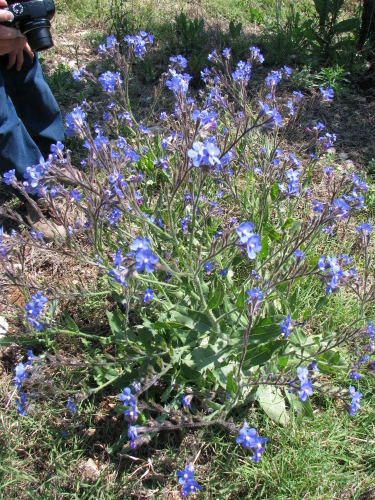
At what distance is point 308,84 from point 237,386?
3904mm

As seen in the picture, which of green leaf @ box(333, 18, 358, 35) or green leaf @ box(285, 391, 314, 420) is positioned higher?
green leaf @ box(333, 18, 358, 35)

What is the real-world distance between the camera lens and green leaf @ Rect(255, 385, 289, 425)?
2613 mm

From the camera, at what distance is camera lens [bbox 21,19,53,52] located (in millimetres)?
2703

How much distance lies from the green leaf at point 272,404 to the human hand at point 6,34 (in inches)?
104

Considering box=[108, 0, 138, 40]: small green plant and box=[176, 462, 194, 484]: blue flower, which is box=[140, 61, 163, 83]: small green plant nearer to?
box=[108, 0, 138, 40]: small green plant

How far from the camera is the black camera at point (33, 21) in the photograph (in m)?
2.65

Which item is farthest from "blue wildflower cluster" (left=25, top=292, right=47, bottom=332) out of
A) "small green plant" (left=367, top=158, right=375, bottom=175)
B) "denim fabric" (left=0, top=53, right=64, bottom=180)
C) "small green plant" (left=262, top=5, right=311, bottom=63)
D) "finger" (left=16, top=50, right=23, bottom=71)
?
"small green plant" (left=262, top=5, right=311, bottom=63)

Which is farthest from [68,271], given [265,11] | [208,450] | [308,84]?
[265,11]

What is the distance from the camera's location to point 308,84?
15.0 ft

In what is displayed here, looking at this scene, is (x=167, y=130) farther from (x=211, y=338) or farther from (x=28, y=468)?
(x=28, y=468)

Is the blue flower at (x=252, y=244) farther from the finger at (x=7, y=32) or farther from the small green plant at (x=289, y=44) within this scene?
the small green plant at (x=289, y=44)

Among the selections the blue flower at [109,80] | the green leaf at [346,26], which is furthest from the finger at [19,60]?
the green leaf at [346,26]

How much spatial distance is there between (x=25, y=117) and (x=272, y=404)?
2963 mm

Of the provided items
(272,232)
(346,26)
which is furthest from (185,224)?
(346,26)
